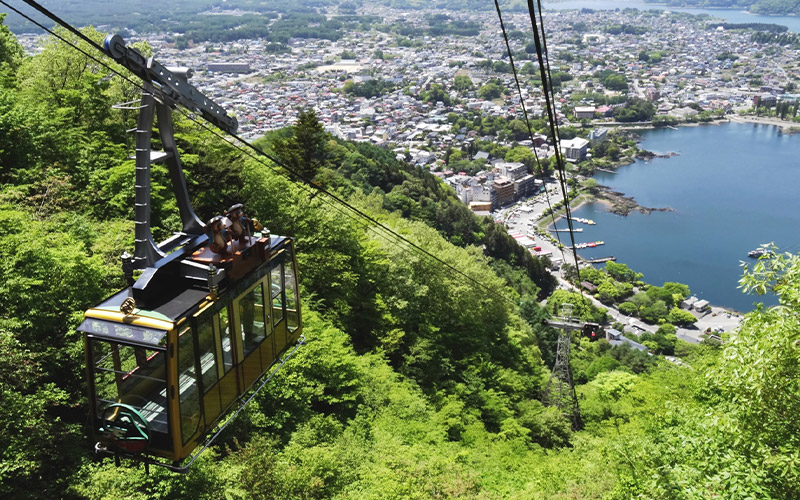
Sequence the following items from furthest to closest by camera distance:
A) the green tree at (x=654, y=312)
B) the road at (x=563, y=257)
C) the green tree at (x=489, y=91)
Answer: the green tree at (x=489, y=91) → the green tree at (x=654, y=312) → the road at (x=563, y=257)

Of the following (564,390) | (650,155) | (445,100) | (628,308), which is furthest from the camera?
(445,100)

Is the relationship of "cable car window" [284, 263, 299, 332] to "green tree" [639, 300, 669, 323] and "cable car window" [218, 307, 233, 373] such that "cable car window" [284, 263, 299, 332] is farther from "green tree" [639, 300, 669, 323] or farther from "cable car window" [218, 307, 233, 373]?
"green tree" [639, 300, 669, 323]

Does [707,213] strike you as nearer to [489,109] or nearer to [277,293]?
[489,109]

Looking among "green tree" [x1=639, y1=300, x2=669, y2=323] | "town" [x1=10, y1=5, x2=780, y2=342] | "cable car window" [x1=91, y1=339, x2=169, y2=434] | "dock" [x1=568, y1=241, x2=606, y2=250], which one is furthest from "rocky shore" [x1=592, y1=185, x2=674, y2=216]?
"cable car window" [x1=91, y1=339, x2=169, y2=434]

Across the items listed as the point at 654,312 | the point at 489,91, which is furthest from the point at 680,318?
the point at 489,91

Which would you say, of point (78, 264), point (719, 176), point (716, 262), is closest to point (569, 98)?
point (719, 176)

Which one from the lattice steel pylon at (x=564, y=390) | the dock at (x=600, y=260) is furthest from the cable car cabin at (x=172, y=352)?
the dock at (x=600, y=260)

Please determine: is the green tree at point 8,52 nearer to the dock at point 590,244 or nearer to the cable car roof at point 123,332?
the cable car roof at point 123,332
